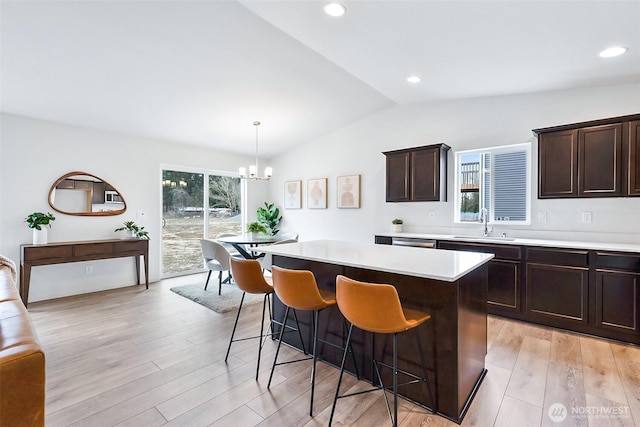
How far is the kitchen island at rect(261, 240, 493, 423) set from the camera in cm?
183

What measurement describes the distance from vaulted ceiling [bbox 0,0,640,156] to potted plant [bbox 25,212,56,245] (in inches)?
52.3

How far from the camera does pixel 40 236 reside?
3.94 metres

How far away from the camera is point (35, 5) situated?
2.32 m

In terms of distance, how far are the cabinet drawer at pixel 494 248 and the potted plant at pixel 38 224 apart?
205 inches

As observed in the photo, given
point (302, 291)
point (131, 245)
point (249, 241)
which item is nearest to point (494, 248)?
point (302, 291)

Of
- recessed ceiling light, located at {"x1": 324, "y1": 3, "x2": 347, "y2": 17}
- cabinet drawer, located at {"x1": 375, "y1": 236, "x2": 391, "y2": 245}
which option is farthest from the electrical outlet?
recessed ceiling light, located at {"x1": 324, "y1": 3, "x2": 347, "y2": 17}

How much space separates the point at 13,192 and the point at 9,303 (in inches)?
136

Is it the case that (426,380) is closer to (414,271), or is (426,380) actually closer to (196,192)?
(414,271)

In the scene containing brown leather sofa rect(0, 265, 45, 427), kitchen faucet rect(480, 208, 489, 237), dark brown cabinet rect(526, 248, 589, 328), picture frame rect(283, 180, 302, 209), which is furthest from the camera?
picture frame rect(283, 180, 302, 209)

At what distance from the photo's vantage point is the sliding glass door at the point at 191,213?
5.47 m

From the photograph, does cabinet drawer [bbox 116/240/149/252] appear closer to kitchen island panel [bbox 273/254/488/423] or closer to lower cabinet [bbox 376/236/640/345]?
kitchen island panel [bbox 273/254/488/423]

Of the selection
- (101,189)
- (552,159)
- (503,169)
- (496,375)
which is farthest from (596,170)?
(101,189)

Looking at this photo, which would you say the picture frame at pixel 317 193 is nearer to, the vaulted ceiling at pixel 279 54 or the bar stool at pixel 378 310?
the vaulted ceiling at pixel 279 54

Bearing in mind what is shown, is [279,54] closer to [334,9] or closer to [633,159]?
[334,9]
